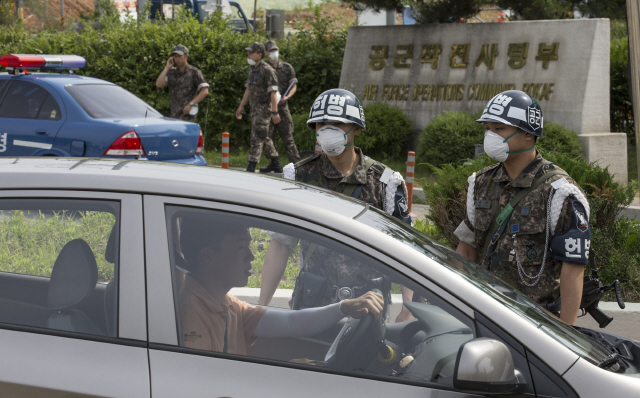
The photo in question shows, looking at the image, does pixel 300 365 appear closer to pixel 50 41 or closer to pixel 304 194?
pixel 304 194

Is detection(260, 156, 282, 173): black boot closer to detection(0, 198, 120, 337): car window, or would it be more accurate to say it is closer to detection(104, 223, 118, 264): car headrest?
detection(0, 198, 120, 337): car window

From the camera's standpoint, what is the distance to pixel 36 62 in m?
8.45

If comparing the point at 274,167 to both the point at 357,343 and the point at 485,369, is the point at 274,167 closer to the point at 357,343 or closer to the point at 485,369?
the point at 357,343

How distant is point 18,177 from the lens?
212cm

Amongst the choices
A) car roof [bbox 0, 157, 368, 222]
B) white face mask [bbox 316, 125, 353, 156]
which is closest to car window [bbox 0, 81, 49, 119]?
white face mask [bbox 316, 125, 353, 156]

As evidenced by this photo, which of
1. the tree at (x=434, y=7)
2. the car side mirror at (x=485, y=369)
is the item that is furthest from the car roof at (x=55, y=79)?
the car side mirror at (x=485, y=369)

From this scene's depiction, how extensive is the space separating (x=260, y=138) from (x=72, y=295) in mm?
9256

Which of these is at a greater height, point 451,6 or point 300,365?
point 451,6

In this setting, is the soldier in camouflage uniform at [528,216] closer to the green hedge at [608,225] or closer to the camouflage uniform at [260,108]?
the green hedge at [608,225]

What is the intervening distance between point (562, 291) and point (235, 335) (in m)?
1.72

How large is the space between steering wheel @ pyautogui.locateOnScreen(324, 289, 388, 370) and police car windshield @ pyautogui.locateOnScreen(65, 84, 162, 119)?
6478 mm

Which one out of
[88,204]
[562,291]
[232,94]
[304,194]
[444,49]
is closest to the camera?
[88,204]

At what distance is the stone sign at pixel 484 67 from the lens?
37.7ft

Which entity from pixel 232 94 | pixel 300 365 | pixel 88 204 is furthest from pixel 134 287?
pixel 232 94
